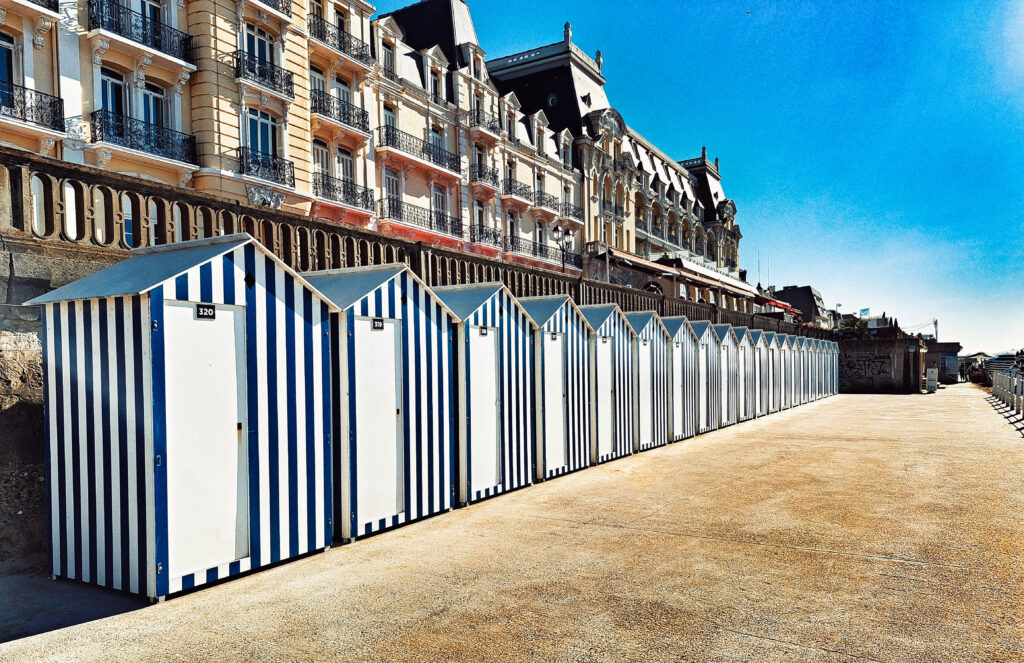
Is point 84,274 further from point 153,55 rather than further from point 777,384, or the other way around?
point 777,384

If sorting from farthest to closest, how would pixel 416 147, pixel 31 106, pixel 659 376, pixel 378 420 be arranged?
pixel 416 147, pixel 31 106, pixel 659 376, pixel 378 420

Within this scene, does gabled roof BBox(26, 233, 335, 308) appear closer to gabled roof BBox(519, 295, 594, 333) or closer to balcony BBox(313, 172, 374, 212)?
gabled roof BBox(519, 295, 594, 333)

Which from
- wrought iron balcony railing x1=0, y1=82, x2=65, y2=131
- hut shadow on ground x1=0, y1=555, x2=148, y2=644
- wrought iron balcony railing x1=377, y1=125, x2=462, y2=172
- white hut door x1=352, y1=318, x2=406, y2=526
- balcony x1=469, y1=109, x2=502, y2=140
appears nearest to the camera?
hut shadow on ground x1=0, y1=555, x2=148, y2=644

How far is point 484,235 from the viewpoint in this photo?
35.2 meters

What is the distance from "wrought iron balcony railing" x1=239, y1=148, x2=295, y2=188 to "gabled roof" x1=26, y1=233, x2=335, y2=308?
1697 centimetres

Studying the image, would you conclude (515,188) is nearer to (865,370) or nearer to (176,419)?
(865,370)

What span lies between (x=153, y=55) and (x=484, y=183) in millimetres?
17682

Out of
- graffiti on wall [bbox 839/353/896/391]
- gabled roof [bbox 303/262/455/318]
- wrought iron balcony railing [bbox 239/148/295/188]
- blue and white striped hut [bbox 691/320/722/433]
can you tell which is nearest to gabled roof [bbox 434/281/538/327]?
gabled roof [bbox 303/262/455/318]

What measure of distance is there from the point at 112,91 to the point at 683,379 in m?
17.2

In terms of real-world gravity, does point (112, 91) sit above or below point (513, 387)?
above

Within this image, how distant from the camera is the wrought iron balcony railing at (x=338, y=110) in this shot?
2572 centimetres

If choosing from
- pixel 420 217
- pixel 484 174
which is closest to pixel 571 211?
pixel 484 174

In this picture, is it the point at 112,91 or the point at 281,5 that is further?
the point at 281,5

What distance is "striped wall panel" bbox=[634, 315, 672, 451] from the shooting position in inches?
588
